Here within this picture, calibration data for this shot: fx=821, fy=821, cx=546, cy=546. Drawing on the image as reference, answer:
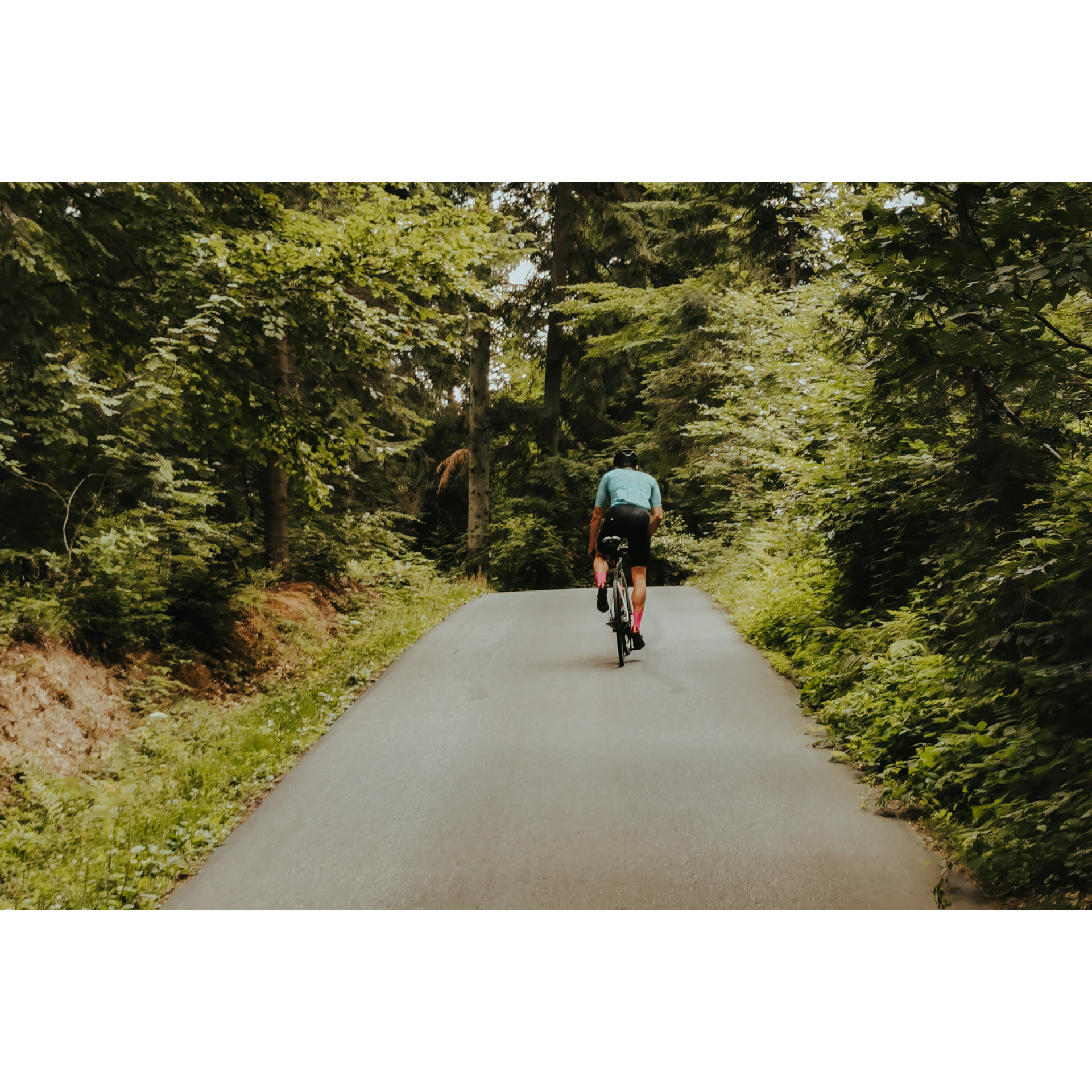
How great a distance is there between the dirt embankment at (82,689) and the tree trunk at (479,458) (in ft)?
38.2

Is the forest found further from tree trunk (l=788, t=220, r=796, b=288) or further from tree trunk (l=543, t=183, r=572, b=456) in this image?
tree trunk (l=543, t=183, r=572, b=456)

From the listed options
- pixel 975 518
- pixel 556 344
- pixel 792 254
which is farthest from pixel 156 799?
pixel 556 344

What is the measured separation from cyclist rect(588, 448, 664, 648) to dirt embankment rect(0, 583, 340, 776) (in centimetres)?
339

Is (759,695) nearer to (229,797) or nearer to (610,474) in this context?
(610,474)

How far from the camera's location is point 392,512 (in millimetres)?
12336

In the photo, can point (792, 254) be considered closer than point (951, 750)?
No

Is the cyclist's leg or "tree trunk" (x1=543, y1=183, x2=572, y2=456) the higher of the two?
"tree trunk" (x1=543, y1=183, x2=572, y2=456)

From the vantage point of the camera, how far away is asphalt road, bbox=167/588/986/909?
12.1ft

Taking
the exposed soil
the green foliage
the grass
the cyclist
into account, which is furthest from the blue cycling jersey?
the exposed soil

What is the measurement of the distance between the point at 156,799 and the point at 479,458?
15616 millimetres

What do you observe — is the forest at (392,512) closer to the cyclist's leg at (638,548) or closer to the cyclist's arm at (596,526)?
the cyclist's leg at (638,548)

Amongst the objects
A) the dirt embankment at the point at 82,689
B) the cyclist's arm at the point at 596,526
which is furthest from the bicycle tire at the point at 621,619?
the dirt embankment at the point at 82,689

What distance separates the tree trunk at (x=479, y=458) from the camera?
1992 centimetres

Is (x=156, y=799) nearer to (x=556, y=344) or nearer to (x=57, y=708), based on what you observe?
(x=57, y=708)
